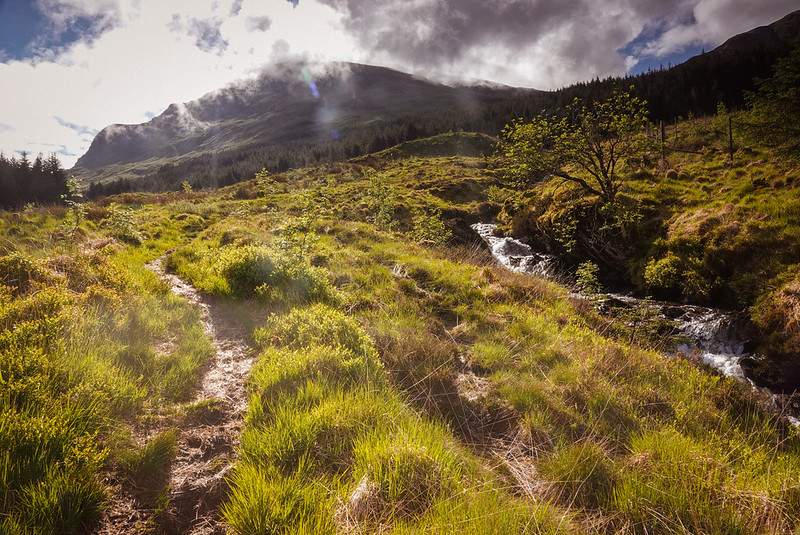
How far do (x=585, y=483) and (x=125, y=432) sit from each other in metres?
4.91

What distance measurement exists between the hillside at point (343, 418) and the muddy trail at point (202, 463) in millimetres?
25

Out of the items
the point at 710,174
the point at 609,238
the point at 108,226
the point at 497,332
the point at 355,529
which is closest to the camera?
the point at 355,529

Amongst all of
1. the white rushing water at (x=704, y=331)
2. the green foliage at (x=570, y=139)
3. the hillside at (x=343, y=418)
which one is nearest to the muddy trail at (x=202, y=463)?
the hillside at (x=343, y=418)

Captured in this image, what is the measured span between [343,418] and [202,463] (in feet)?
5.16

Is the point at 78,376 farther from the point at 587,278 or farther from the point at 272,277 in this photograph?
the point at 587,278

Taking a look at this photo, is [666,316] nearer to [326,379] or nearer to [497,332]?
[497,332]

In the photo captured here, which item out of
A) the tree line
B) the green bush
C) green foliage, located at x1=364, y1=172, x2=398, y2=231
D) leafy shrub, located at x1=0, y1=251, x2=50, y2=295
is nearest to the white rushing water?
the green bush

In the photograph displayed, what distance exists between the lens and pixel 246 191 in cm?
4378

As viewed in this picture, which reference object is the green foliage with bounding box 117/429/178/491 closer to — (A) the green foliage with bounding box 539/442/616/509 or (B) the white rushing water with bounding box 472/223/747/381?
(A) the green foliage with bounding box 539/442/616/509

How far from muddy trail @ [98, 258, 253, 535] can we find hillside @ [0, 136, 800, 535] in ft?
0.08

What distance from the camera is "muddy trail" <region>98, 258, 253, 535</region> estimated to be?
318cm

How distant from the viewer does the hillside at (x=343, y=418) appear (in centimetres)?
306

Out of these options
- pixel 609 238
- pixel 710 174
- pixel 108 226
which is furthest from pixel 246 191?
pixel 710 174

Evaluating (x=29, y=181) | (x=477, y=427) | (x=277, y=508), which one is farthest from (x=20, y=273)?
(x=29, y=181)
